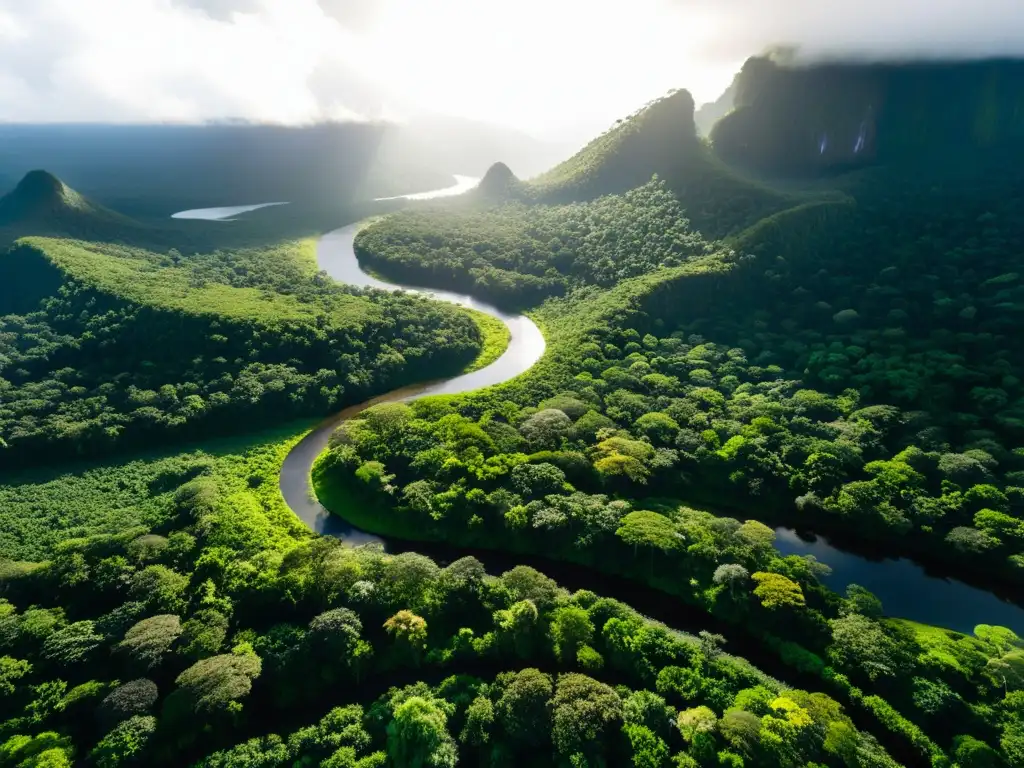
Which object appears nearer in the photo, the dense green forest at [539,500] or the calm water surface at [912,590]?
the dense green forest at [539,500]

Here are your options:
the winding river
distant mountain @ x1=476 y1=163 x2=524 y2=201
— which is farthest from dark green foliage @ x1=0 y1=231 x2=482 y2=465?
distant mountain @ x1=476 y1=163 x2=524 y2=201

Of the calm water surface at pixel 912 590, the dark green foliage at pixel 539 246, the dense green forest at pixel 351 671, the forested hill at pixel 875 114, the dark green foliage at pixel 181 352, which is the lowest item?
the calm water surface at pixel 912 590

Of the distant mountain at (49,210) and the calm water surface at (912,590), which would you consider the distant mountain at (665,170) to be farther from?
the distant mountain at (49,210)

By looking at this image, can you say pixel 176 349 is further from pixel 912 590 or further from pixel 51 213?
pixel 912 590

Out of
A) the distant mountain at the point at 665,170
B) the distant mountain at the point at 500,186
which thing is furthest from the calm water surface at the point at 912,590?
the distant mountain at the point at 500,186

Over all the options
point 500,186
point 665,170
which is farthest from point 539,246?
point 500,186

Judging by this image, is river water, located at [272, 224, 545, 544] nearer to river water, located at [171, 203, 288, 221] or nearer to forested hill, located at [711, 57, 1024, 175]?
river water, located at [171, 203, 288, 221]

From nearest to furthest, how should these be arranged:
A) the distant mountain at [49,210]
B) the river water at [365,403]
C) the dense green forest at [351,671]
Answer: the dense green forest at [351,671], the river water at [365,403], the distant mountain at [49,210]

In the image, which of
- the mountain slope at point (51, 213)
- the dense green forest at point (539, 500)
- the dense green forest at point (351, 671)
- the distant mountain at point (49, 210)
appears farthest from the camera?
the distant mountain at point (49, 210)
